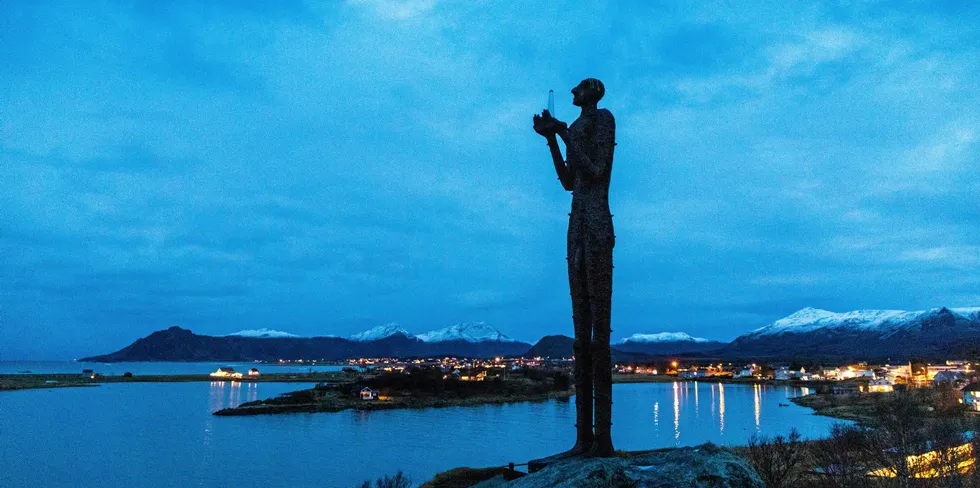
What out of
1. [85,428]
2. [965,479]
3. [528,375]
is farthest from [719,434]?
[528,375]

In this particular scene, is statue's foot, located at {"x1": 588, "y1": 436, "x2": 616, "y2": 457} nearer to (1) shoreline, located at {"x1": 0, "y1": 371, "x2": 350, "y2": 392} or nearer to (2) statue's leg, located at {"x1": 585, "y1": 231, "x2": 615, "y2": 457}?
(2) statue's leg, located at {"x1": 585, "y1": 231, "x2": 615, "y2": 457}

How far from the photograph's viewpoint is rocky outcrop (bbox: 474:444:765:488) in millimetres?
5078

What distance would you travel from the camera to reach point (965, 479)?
14.4 meters

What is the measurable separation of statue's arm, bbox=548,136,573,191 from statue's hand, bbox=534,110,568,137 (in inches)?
13.8

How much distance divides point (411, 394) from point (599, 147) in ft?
311

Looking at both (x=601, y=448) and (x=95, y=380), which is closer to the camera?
(x=601, y=448)

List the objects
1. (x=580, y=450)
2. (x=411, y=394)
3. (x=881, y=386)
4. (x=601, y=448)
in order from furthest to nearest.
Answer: (x=881, y=386) → (x=411, y=394) → (x=580, y=450) → (x=601, y=448)

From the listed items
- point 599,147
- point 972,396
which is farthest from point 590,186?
point 972,396

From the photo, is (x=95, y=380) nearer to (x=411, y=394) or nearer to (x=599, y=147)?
(x=411, y=394)

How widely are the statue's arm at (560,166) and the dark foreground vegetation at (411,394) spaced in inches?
2901

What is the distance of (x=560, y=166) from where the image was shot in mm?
9141

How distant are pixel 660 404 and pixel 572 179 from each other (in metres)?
87.7

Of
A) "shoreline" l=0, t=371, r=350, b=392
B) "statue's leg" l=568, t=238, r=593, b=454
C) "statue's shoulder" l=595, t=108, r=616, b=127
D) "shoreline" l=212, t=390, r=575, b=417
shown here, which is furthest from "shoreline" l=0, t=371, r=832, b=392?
"statue's shoulder" l=595, t=108, r=616, b=127

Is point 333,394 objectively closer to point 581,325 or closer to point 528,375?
point 528,375
